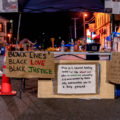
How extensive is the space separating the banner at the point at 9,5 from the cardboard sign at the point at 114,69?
10.1 ft

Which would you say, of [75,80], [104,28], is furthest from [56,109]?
[104,28]

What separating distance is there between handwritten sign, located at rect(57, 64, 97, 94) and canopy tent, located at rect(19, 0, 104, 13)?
191 cm

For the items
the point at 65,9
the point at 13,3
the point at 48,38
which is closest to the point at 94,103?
the point at 65,9

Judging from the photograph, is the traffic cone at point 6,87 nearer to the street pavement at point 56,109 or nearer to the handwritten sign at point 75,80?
the street pavement at point 56,109

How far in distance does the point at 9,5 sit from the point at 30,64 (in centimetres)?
194

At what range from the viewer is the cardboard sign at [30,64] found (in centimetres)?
586

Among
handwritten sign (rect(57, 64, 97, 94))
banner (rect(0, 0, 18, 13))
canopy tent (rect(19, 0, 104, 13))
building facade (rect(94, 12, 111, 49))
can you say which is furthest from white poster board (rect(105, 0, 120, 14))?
building facade (rect(94, 12, 111, 49))

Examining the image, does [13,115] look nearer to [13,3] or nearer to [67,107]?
[67,107]

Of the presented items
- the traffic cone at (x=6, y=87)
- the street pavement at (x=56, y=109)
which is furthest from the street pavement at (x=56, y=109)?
the traffic cone at (x=6, y=87)

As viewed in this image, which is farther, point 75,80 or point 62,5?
point 62,5

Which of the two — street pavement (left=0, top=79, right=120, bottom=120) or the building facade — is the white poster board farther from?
the building facade

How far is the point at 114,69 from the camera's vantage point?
5.80 metres

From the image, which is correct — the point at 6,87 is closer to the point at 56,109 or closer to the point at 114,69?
the point at 56,109

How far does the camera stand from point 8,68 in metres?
5.96
